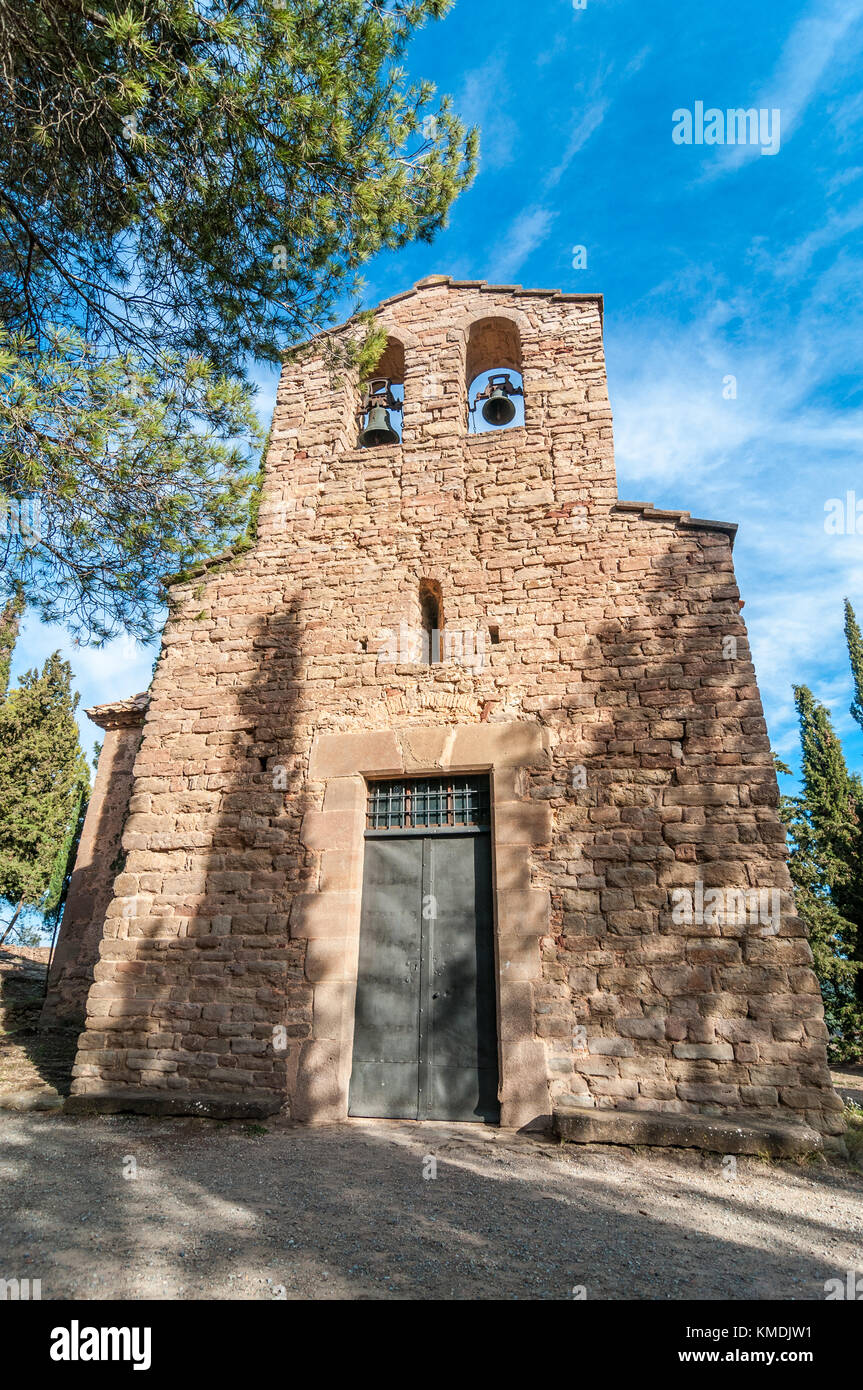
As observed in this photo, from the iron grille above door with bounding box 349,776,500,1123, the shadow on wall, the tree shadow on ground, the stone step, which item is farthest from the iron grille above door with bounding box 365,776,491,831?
the tree shadow on ground

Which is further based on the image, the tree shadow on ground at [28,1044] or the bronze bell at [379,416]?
the bronze bell at [379,416]

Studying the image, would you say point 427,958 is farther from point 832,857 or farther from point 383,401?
point 832,857

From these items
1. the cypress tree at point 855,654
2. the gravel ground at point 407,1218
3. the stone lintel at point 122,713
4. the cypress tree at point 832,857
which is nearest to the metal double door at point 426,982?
the gravel ground at point 407,1218

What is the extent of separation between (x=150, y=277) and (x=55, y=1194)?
6143 millimetres

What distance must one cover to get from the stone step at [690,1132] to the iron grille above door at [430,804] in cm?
213

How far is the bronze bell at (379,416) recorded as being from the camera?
7.43m

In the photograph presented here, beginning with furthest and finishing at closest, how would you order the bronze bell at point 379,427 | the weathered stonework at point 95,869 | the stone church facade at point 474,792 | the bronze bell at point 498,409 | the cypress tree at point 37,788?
the cypress tree at point 37,788 < the weathered stonework at point 95,869 < the bronze bell at point 379,427 < the bronze bell at point 498,409 < the stone church facade at point 474,792

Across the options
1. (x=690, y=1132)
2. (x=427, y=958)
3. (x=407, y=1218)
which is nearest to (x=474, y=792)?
(x=427, y=958)

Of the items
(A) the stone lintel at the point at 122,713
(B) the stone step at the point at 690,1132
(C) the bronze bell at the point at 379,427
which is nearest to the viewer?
(B) the stone step at the point at 690,1132

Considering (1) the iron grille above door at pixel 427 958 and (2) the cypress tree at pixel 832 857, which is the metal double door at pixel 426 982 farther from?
(2) the cypress tree at pixel 832 857

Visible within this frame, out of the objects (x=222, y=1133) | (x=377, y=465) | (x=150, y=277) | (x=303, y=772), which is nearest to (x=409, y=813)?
(x=303, y=772)

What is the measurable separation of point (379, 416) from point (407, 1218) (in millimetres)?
6976

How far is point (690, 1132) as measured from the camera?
160 inches

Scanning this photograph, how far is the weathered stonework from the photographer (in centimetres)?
862
